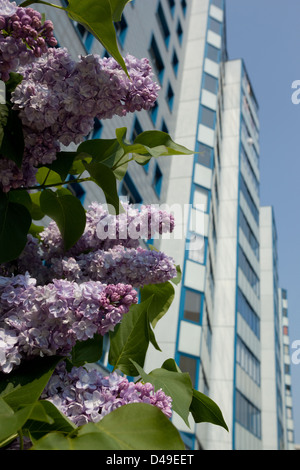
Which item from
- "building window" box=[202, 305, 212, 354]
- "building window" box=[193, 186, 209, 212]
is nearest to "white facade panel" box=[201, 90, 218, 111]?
"building window" box=[193, 186, 209, 212]

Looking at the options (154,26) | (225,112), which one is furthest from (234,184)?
(154,26)

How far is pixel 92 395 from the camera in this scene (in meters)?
1.10

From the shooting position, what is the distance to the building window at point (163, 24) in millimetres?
18719

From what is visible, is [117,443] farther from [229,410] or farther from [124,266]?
[229,410]

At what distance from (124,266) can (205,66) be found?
26850 mm

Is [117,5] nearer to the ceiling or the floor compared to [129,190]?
nearer to the floor

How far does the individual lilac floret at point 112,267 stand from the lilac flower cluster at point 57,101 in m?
0.28

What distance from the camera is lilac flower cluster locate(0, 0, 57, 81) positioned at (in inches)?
51.5

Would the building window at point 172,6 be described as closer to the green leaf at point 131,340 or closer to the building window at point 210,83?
the building window at point 210,83

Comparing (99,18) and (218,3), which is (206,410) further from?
(218,3)

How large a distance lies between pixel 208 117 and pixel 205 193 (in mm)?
4724

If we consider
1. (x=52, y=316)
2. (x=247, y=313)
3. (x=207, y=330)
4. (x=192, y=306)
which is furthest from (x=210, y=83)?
(x=52, y=316)

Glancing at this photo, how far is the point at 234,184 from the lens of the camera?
98.9ft
